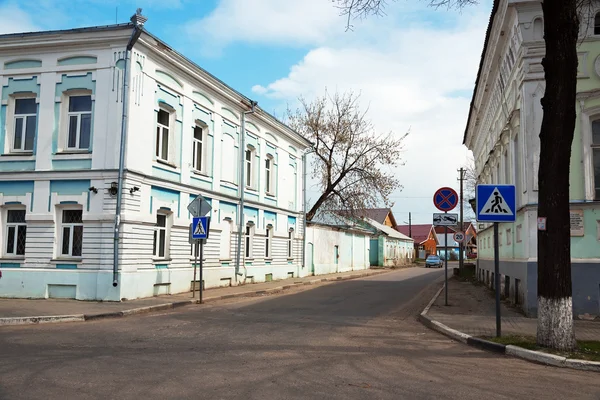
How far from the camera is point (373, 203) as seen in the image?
118 ft

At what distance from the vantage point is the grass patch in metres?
7.69

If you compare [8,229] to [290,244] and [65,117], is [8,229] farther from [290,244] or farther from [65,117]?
[290,244]

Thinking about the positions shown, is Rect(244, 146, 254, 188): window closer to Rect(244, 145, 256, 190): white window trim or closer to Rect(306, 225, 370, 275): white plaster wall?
Rect(244, 145, 256, 190): white window trim

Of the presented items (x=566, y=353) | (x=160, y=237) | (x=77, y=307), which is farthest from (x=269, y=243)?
(x=566, y=353)

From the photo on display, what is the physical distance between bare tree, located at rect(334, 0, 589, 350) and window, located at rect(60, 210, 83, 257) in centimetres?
1262

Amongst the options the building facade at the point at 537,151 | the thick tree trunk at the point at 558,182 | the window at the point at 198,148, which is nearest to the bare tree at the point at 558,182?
the thick tree trunk at the point at 558,182

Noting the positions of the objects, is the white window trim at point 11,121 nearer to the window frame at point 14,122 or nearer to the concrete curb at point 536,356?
the window frame at point 14,122

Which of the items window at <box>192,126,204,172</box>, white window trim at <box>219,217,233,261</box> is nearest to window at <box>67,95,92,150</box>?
window at <box>192,126,204,172</box>

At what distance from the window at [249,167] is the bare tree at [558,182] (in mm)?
17084

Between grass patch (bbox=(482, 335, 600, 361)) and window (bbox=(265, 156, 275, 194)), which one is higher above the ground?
window (bbox=(265, 156, 275, 194))

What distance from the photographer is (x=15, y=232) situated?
16.2 meters

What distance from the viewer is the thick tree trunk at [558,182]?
8.20 meters

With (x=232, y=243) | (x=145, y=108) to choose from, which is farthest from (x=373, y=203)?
(x=145, y=108)

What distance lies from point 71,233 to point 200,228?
3.88m
